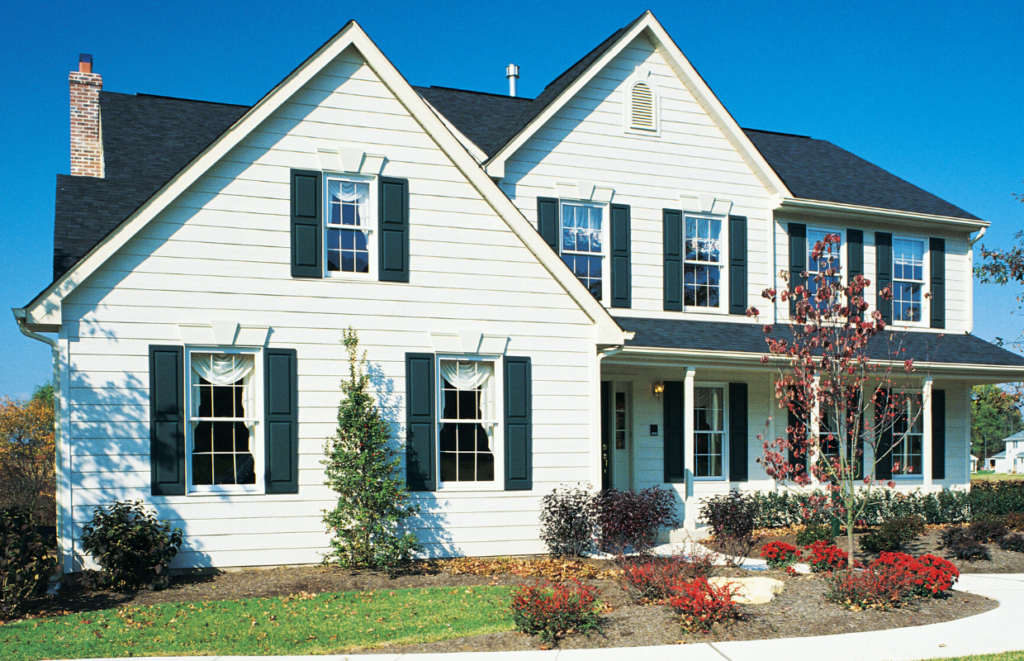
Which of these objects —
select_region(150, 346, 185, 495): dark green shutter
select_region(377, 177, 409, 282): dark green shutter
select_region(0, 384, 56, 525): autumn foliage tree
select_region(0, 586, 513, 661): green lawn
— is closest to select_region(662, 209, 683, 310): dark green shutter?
select_region(377, 177, 409, 282): dark green shutter

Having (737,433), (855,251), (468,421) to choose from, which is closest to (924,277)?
(855,251)

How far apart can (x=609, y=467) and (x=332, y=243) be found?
704cm

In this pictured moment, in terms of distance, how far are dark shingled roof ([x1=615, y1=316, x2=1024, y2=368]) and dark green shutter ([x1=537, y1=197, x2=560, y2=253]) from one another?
77.8 inches

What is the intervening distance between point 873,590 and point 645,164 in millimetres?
9270

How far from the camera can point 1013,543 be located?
43.1 feet

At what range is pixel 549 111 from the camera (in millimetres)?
14836

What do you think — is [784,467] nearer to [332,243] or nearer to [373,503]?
[373,503]

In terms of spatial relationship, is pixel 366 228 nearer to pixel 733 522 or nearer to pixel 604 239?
pixel 604 239

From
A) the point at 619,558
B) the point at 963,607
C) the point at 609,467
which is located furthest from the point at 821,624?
the point at 609,467

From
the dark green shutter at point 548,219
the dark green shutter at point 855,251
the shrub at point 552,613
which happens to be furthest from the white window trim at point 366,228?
the dark green shutter at point 855,251

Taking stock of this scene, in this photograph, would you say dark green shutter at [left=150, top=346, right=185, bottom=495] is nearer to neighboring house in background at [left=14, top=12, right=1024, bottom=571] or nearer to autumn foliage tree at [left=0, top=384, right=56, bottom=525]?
neighboring house in background at [left=14, top=12, right=1024, bottom=571]

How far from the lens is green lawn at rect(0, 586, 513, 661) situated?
7578mm

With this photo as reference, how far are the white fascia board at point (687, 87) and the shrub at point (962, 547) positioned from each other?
722 centimetres

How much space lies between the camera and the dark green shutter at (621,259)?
50.3 feet
